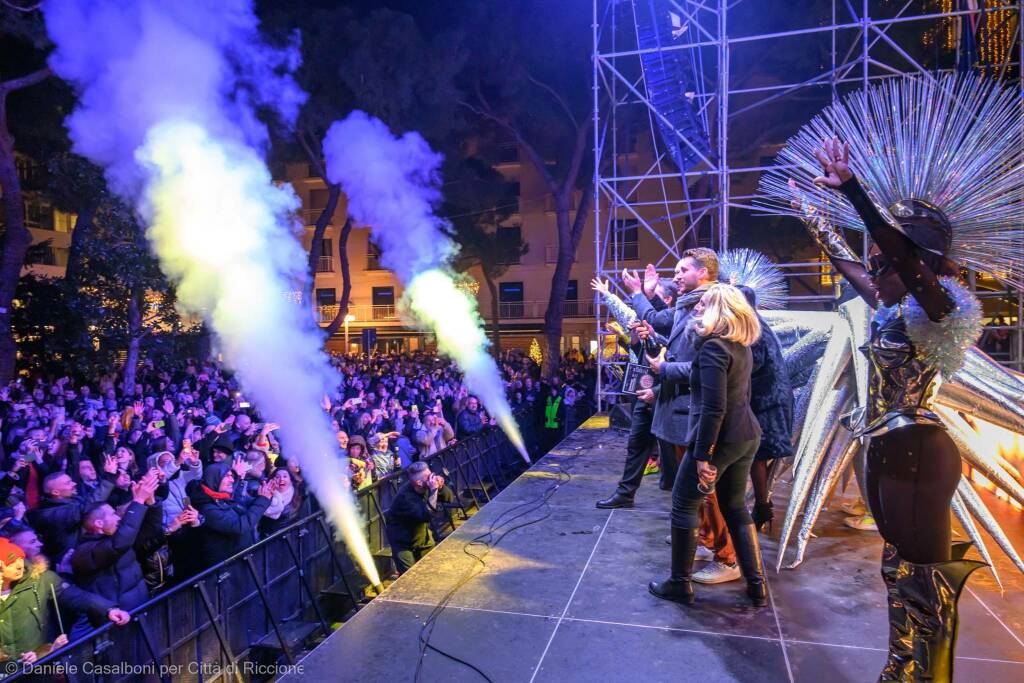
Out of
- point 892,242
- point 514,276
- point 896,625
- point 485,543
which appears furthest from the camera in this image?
point 514,276

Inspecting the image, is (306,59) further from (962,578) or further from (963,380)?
(962,578)

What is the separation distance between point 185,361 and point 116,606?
706 inches

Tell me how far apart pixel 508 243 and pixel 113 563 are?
2763cm

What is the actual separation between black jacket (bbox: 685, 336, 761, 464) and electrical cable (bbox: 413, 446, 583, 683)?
1.52 m

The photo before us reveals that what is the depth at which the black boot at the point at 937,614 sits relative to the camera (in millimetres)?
2379

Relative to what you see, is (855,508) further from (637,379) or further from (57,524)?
(57,524)

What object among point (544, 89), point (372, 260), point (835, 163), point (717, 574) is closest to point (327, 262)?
point (372, 260)

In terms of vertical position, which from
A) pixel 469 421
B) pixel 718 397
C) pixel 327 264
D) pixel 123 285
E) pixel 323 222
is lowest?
pixel 469 421

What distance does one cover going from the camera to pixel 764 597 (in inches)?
141

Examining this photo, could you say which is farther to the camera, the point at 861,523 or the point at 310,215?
the point at 310,215

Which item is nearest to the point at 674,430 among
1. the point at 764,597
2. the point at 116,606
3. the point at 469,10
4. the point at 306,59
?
the point at 764,597

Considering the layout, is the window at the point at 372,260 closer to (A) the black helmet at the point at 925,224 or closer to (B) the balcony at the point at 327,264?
(B) the balcony at the point at 327,264

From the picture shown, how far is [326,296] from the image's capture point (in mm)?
38875

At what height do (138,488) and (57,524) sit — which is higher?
(138,488)
